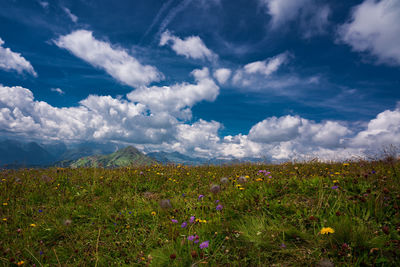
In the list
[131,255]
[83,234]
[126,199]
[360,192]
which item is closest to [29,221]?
[83,234]

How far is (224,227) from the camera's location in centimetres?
340

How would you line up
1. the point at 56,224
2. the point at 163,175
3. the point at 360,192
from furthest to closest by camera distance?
the point at 163,175 → the point at 56,224 → the point at 360,192

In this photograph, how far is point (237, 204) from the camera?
13.2 ft

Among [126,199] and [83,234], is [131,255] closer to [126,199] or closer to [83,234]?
[83,234]

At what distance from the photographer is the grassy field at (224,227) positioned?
2.59 m

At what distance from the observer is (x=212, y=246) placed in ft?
10.00

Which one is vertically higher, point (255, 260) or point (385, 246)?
point (385, 246)

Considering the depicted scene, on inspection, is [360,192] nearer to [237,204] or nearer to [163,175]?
[237,204]

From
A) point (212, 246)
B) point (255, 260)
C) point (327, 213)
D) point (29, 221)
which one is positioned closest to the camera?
point (255, 260)

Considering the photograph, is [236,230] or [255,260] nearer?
[255,260]

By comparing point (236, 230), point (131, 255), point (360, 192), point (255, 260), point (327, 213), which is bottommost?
point (131, 255)

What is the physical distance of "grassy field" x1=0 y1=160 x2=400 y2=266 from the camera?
259 centimetres

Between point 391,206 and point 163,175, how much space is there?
267 inches

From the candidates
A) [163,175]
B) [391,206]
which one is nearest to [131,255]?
[391,206]
